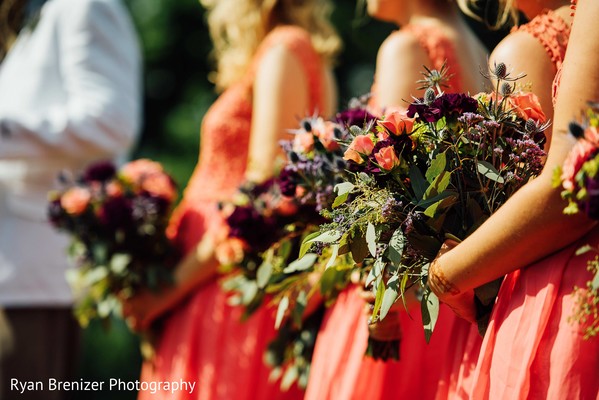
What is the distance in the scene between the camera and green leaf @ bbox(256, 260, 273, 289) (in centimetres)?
268

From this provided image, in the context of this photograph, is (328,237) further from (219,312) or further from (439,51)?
(219,312)

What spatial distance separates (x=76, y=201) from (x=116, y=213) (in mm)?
178

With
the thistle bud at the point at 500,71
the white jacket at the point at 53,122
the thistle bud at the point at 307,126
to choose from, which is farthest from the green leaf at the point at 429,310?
the white jacket at the point at 53,122

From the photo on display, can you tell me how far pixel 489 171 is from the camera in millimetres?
1812

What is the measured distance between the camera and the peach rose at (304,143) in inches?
95.7

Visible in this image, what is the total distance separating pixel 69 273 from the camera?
373 centimetres

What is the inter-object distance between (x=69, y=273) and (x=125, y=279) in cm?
32

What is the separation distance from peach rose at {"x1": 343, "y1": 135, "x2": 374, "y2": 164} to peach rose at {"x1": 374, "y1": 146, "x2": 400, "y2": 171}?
0.05 m

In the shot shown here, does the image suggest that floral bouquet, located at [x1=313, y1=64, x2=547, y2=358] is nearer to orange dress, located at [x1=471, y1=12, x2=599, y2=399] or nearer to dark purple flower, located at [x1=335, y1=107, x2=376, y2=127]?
orange dress, located at [x1=471, y1=12, x2=599, y2=399]

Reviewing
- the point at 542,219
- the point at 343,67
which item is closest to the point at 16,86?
the point at 542,219

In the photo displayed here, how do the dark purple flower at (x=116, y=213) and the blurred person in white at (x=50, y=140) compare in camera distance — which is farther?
the blurred person in white at (x=50, y=140)

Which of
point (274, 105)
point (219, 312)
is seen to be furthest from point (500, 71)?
point (219, 312)

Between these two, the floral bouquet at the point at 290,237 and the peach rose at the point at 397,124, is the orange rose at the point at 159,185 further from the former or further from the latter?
the peach rose at the point at 397,124

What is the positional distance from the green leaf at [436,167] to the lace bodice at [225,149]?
1.64m
